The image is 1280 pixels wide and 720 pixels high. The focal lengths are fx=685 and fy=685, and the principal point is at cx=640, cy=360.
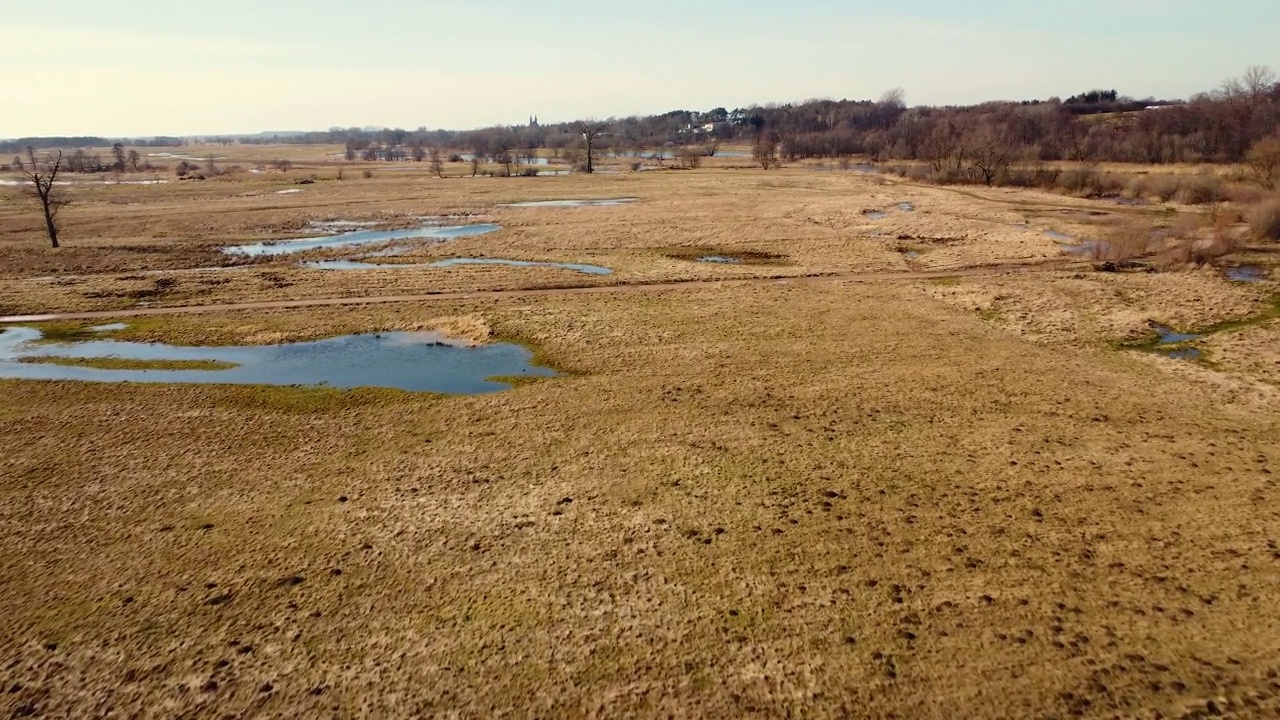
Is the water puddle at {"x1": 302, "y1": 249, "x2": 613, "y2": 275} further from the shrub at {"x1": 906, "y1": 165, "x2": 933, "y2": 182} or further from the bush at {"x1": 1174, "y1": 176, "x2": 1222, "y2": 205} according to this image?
the shrub at {"x1": 906, "y1": 165, "x2": 933, "y2": 182}

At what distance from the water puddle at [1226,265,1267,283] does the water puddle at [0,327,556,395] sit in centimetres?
4226

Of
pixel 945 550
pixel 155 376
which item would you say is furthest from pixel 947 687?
pixel 155 376

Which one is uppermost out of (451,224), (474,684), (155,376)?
(451,224)

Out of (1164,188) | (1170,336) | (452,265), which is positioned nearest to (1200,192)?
(1164,188)

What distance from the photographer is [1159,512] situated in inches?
685

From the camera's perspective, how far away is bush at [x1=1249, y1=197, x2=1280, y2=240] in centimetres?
5162

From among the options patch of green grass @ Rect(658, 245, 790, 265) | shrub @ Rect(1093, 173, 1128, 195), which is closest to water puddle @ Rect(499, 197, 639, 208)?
patch of green grass @ Rect(658, 245, 790, 265)

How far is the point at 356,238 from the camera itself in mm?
65750

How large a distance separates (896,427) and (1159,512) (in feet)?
24.2

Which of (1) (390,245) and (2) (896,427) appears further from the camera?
(1) (390,245)

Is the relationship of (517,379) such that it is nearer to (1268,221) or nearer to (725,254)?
(725,254)

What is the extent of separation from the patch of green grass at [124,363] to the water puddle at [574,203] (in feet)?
195

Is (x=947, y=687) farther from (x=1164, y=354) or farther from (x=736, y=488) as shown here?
(x=1164, y=354)

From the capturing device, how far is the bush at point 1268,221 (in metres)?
51.6
